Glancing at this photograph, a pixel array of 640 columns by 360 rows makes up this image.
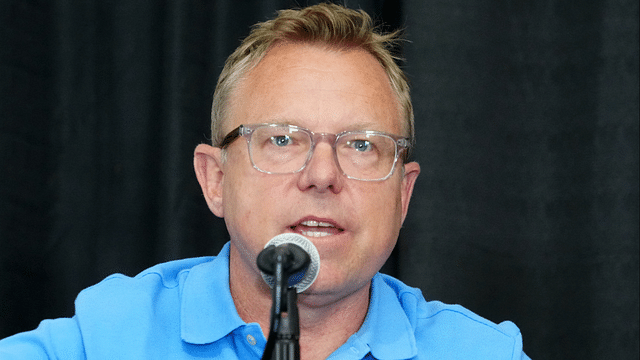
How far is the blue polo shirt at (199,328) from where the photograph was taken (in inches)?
59.1

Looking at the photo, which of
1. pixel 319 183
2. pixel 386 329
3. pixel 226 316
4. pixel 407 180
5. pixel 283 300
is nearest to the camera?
pixel 283 300

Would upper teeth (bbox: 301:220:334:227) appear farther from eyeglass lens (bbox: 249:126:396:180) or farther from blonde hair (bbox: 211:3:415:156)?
blonde hair (bbox: 211:3:415:156)

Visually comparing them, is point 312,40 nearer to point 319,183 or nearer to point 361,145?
point 361,145

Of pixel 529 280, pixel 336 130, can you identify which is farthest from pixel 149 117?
pixel 529 280

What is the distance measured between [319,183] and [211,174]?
0.41m

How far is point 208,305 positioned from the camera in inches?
62.9

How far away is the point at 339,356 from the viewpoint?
157 cm

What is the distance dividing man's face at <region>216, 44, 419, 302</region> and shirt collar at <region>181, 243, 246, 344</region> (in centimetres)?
5

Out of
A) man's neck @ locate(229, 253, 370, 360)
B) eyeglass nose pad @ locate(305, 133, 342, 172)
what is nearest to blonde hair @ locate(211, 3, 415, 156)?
eyeglass nose pad @ locate(305, 133, 342, 172)

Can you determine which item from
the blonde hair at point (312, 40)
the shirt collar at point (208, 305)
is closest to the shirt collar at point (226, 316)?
the shirt collar at point (208, 305)

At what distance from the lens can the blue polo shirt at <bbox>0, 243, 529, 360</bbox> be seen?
1502 mm

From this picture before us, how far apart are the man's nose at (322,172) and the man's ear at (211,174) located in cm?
32

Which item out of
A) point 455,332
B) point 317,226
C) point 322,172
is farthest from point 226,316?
point 455,332

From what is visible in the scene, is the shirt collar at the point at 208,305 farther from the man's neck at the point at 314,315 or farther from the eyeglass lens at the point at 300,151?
the eyeglass lens at the point at 300,151
